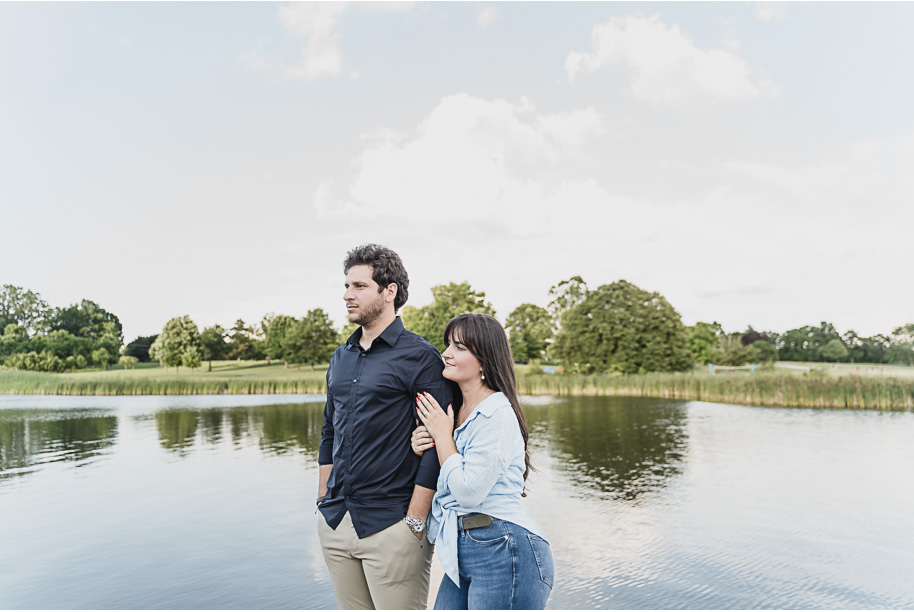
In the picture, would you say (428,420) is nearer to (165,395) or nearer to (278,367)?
(165,395)

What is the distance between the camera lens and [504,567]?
1.97 meters

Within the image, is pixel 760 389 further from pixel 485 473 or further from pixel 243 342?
pixel 243 342

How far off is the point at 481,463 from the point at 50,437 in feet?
58.9

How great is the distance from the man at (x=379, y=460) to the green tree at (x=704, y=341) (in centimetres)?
5146

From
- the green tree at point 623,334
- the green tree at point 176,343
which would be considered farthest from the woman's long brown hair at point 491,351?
the green tree at point 176,343

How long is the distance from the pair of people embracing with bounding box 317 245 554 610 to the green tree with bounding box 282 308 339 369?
48.6m

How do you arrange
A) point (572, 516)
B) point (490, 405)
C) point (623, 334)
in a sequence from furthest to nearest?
point (623, 334) < point (572, 516) < point (490, 405)

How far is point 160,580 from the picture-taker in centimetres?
606

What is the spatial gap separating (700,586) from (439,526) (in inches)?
187

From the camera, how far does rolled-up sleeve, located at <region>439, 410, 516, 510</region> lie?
1978 mm

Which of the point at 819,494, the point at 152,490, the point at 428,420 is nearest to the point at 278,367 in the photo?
the point at 152,490

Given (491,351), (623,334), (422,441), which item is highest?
(623,334)

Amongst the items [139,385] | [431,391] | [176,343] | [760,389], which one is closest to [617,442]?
[760,389]

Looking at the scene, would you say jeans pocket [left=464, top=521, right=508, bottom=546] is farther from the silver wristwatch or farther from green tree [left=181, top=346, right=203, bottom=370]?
green tree [left=181, top=346, right=203, bottom=370]
